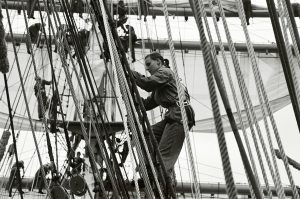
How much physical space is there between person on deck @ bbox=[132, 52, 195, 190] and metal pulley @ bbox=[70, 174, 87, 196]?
243 cm

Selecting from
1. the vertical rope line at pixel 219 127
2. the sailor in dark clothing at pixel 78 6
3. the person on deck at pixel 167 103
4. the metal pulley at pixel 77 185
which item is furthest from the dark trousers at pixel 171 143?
the sailor in dark clothing at pixel 78 6

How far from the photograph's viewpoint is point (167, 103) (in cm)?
348

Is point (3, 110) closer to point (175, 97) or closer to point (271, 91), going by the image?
point (271, 91)

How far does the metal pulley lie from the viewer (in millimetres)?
5777

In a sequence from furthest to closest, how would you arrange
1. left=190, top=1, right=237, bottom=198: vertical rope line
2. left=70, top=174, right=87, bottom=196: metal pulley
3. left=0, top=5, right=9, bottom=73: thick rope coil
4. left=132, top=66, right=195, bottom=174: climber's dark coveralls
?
left=70, top=174, right=87, bottom=196: metal pulley < left=132, top=66, right=195, bottom=174: climber's dark coveralls < left=0, top=5, right=9, bottom=73: thick rope coil < left=190, top=1, right=237, bottom=198: vertical rope line

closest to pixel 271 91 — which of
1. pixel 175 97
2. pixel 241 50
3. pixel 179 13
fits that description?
pixel 241 50

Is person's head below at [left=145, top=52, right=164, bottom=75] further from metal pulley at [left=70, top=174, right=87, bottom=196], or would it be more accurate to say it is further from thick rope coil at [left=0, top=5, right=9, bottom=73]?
metal pulley at [left=70, top=174, right=87, bottom=196]

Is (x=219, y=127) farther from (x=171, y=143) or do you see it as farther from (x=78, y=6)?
(x=78, y=6)

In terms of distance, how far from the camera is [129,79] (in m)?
3.21

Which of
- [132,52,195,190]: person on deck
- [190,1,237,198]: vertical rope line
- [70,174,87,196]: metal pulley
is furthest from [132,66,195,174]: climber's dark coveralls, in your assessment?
[70,174,87,196]: metal pulley

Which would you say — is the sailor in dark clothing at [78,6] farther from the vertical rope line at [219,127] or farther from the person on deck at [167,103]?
the vertical rope line at [219,127]

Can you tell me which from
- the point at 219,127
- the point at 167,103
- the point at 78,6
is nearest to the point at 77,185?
the point at 167,103

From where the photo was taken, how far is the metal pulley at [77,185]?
5777mm

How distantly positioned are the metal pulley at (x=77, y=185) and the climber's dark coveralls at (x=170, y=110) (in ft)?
8.02
